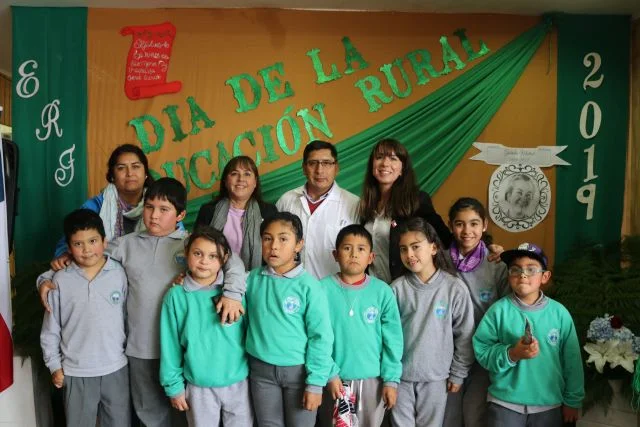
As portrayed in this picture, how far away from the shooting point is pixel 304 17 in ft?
10.9

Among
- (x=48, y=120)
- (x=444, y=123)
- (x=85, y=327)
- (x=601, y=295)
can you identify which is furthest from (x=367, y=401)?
(x=48, y=120)

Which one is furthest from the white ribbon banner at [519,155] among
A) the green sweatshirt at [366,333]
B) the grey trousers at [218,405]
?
the grey trousers at [218,405]

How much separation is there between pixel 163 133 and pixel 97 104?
1.56 ft

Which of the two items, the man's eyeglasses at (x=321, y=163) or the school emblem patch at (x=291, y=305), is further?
the man's eyeglasses at (x=321, y=163)

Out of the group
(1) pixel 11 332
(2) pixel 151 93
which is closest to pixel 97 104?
(2) pixel 151 93

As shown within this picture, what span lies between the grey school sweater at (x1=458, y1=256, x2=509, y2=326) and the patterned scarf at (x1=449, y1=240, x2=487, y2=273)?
18mm

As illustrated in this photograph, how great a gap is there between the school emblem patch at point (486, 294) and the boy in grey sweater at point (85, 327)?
144 cm

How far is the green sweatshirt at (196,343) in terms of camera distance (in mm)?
1812

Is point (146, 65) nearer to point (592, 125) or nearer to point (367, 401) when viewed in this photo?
point (367, 401)

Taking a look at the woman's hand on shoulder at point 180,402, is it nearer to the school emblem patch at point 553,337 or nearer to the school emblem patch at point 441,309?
the school emblem patch at point 441,309

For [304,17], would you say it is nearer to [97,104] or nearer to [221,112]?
[221,112]

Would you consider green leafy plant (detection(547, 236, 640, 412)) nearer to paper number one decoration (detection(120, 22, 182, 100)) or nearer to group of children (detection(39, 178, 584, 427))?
group of children (detection(39, 178, 584, 427))

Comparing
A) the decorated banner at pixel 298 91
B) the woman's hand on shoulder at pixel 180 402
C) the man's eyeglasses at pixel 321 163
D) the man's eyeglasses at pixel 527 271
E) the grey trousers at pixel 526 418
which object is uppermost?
the decorated banner at pixel 298 91

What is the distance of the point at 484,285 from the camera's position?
6.68 ft
